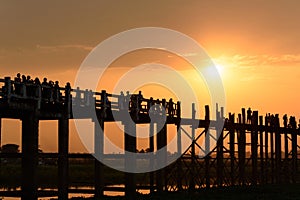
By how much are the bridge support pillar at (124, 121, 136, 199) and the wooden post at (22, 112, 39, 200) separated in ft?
27.0

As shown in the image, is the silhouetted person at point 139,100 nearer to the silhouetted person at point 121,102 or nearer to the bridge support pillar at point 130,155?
the bridge support pillar at point 130,155

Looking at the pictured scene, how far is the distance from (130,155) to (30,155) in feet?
28.5

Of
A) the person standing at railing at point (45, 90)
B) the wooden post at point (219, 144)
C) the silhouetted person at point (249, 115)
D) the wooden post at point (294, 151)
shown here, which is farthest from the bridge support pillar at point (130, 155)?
the wooden post at point (294, 151)

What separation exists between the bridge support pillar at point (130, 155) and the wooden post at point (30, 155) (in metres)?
8.23

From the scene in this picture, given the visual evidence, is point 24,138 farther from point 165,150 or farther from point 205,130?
point 205,130

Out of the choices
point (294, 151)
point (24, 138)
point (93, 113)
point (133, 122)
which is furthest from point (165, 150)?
point (294, 151)

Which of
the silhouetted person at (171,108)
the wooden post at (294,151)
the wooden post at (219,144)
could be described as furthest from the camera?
the wooden post at (294,151)

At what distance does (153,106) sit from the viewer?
3616cm

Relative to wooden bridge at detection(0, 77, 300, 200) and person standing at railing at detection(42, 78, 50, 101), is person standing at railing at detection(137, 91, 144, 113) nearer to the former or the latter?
wooden bridge at detection(0, 77, 300, 200)

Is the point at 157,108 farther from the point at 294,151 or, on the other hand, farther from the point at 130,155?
the point at 294,151

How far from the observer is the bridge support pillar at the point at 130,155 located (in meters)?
33.2

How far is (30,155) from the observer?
2564 centimetres

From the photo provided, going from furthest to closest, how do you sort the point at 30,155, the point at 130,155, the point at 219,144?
the point at 219,144 < the point at 130,155 < the point at 30,155

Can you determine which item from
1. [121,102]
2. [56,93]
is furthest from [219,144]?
[56,93]
